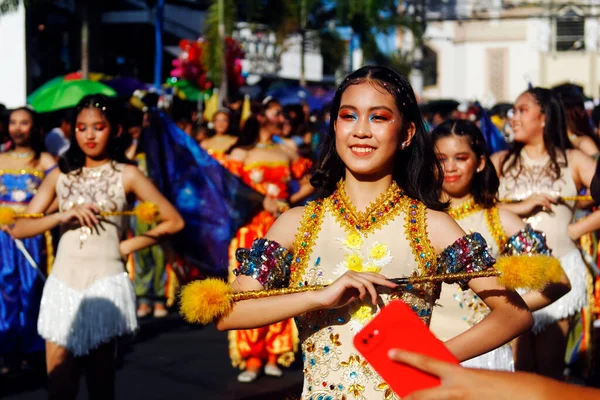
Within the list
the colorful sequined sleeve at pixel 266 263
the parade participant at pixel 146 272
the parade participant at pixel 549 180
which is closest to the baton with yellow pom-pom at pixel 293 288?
the colorful sequined sleeve at pixel 266 263

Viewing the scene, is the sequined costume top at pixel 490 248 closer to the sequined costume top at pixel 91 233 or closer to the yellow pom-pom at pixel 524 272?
the yellow pom-pom at pixel 524 272

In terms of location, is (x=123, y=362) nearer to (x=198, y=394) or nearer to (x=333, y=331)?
(x=198, y=394)

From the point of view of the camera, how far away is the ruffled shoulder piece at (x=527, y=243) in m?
4.68

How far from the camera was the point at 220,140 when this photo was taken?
1011 cm

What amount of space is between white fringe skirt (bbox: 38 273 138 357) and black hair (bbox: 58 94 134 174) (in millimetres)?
683

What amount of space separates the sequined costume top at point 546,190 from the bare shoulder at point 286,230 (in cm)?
325

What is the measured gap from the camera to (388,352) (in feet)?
6.23

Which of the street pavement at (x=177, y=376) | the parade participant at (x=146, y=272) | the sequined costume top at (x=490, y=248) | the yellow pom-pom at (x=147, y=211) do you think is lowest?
the street pavement at (x=177, y=376)

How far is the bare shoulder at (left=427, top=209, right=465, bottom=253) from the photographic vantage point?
321cm

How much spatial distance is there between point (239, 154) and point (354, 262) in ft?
18.9

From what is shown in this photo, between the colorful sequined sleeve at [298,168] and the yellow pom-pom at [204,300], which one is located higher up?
the colorful sequined sleeve at [298,168]

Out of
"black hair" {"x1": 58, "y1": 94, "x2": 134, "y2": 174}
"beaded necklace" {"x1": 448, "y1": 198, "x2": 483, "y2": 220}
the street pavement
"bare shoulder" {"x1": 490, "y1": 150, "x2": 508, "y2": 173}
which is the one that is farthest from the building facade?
"beaded necklace" {"x1": 448, "y1": 198, "x2": 483, "y2": 220}

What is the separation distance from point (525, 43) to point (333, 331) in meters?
48.4

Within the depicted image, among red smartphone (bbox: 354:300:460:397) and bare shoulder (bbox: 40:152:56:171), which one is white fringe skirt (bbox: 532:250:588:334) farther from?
red smartphone (bbox: 354:300:460:397)
